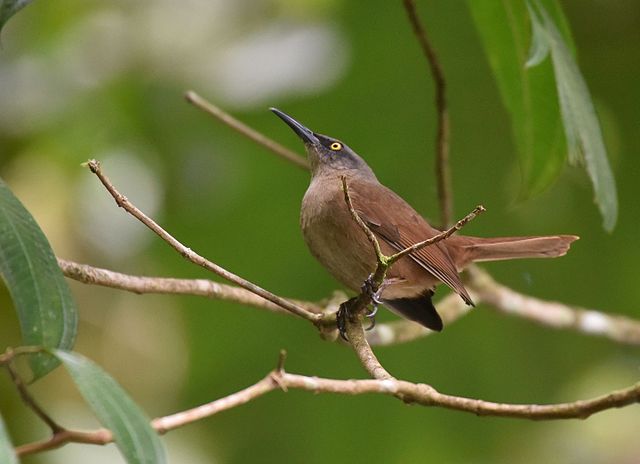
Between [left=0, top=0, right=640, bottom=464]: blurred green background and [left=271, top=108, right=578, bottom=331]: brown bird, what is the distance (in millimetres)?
964

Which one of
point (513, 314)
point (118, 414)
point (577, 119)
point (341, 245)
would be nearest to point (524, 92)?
point (577, 119)

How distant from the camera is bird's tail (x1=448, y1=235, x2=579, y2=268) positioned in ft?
13.3

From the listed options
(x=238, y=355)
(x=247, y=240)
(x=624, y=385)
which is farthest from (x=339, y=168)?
(x=624, y=385)

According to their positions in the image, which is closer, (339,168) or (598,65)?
(339,168)

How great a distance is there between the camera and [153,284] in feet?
10.5

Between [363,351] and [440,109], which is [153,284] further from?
[440,109]

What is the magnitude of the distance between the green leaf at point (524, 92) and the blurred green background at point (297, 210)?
1679 millimetres

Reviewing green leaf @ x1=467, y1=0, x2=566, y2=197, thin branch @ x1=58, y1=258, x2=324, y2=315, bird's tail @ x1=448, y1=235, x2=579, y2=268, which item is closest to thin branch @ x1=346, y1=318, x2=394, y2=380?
thin branch @ x1=58, y1=258, x2=324, y2=315

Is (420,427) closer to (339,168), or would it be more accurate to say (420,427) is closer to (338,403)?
(338,403)

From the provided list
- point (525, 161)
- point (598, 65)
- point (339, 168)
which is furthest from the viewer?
point (598, 65)

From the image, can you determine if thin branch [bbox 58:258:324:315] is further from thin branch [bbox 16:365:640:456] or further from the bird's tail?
the bird's tail

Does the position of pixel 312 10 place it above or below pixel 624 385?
above

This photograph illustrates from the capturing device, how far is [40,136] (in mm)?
5438

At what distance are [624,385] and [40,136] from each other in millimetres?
3477
